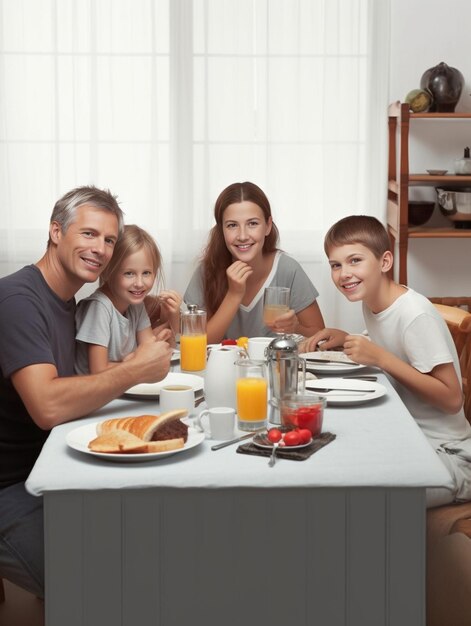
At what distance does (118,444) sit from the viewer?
1.61 m

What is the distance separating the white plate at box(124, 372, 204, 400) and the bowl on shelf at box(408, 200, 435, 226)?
2.07 meters

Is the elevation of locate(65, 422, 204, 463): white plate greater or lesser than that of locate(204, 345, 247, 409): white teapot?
lesser

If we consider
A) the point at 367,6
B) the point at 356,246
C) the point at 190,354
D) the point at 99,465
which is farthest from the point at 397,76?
the point at 99,465

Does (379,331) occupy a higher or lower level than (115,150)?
lower

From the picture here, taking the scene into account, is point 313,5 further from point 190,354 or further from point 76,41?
point 190,354

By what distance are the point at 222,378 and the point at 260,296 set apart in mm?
1141

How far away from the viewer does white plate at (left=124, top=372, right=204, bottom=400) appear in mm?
2080

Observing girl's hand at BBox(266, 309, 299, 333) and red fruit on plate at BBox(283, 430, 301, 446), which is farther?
girl's hand at BBox(266, 309, 299, 333)

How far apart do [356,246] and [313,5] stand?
2.08m

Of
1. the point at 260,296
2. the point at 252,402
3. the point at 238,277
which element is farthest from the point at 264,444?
the point at 260,296

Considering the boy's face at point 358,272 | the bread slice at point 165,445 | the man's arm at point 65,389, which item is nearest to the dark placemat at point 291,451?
the bread slice at point 165,445

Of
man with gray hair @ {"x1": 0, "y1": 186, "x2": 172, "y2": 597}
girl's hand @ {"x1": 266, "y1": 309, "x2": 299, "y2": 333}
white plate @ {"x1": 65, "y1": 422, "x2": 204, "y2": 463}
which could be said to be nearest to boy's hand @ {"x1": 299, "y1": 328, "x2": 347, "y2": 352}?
girl's hand @ {"x1": 266, "y1": 309, "x2": 299, "y2": 333}

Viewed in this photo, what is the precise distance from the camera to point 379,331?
244cm

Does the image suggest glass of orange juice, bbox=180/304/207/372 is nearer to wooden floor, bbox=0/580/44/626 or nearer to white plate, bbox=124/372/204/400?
white plate, bbox=124/372/204/400
